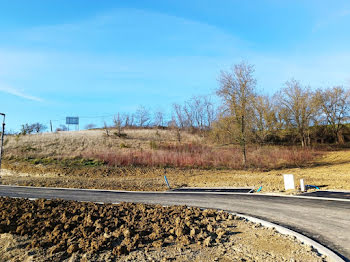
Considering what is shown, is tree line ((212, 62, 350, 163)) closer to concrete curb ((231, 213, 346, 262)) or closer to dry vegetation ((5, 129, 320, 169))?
dry vegetation ((5, 129, 320, 169))

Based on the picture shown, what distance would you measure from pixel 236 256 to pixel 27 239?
4.68m

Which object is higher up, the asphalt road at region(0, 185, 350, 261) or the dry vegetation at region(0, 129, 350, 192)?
the dry vegetation at region(0, 129, 350, 192)

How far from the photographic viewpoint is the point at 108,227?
6.68 m

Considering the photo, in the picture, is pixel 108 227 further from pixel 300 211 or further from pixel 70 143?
pixel 70 143

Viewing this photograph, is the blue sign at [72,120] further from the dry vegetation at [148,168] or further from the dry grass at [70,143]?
the dry vegetation at [148,168]

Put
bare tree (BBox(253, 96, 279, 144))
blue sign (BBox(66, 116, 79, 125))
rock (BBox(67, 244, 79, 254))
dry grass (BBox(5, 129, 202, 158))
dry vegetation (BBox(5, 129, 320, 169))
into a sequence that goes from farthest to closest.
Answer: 1. blue sign (BBox(66, 116, 79, 125))
2. bare tree (BBox(253, 96, 279, 144))
3. dry grass (BBox(5, 129, 202, 158))
4. dry vegetation (BBox(5, 129, 320, 169))
5. rock (BBox(67, 244, 79, 254))

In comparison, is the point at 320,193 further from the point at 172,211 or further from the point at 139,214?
the point at 139,214

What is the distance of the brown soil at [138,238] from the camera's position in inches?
201

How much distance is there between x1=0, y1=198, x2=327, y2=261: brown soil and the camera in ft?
16.8

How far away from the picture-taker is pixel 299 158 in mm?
28703

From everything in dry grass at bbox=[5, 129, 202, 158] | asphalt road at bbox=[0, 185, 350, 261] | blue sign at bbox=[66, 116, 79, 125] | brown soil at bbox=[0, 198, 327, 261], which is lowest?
asphalt road at bbox=[0, 185, 350, 261]

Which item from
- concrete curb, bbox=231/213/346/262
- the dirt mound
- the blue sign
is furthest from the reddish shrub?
the blue sign

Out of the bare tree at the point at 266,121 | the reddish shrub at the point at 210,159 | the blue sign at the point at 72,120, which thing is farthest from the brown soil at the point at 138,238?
the blue sign at the point at 72,120

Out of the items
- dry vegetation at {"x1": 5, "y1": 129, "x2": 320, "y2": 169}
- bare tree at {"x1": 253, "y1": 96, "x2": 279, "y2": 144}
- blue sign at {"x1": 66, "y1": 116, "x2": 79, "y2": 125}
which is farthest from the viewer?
blue sign at {"x1": 66, "y1": 116, "x2": 79, "y2": 125}
